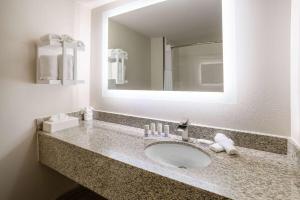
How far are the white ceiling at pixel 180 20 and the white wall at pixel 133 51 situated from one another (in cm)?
7

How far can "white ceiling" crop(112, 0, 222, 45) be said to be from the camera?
46.6 inches

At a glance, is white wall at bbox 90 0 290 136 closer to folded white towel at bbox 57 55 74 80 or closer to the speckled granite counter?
the speckled granite counter

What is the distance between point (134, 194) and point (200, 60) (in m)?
0.94

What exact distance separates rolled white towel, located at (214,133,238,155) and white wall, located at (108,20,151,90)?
678 mm

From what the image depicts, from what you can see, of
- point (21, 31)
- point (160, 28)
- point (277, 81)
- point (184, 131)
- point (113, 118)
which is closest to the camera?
point (277, 81)

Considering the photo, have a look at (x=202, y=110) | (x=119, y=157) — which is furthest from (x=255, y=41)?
(x=119, y=157)

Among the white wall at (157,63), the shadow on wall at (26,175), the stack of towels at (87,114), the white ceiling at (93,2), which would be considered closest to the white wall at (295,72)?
the white wall at (157,63)

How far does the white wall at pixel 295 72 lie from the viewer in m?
0.82

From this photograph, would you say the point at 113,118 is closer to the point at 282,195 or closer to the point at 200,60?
the point at 200,60

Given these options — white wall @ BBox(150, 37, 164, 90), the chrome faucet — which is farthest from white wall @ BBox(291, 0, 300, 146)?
white wall @ BBox(150, 37, 164, 90)

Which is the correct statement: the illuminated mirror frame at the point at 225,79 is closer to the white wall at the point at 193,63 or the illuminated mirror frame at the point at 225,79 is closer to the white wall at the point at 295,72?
the white wall at the point at 193,63

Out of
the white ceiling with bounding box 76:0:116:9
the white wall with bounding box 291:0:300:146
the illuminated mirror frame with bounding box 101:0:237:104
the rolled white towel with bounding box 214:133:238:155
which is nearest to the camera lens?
the white wall with bounding box 291:0:300:146

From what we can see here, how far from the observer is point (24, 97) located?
134cm

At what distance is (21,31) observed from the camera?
1313mm
